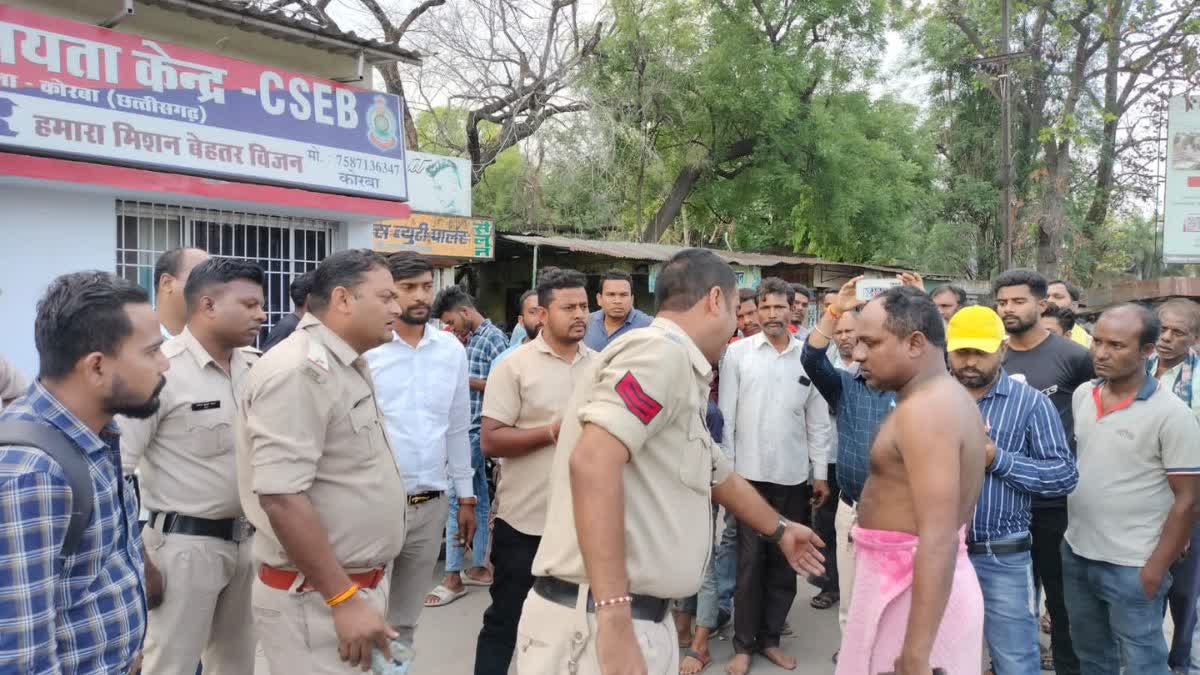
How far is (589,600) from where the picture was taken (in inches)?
85.9

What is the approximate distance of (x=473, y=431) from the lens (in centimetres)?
612

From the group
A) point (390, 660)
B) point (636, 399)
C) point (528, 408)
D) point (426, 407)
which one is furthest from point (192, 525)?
point (636, 399)

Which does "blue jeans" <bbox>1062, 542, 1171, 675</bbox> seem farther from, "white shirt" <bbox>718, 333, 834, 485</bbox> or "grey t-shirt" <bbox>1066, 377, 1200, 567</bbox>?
"white shirt" <bbox>718, 333, 834, 485</bbox>

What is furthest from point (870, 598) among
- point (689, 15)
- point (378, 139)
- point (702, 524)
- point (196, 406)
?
point (689, 15)

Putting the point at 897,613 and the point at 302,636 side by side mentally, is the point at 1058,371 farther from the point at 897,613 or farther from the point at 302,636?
the point at 302,636

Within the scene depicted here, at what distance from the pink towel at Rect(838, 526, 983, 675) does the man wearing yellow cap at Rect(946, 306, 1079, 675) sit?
71cm

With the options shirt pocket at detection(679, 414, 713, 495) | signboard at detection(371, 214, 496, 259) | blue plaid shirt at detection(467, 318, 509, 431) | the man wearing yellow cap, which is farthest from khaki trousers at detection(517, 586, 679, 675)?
signboard at detection(371, 214, 496, 259)

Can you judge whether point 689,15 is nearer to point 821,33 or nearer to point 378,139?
point 821,33

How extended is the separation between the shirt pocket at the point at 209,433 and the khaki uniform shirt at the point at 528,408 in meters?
1.13

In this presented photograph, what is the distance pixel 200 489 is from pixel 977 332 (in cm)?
297

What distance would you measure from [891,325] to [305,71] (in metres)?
8.00

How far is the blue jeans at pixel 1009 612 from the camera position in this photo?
3271 millimetres

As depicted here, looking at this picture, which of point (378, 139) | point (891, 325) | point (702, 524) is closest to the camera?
point (702, 524)

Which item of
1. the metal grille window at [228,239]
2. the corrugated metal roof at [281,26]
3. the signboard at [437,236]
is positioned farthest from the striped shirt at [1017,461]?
the signboard at [437,236]
